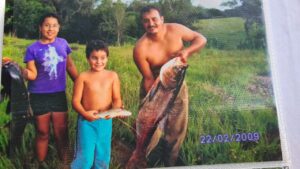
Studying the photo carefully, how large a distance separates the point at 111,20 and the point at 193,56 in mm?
199

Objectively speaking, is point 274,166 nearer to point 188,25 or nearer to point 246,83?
point 246,83

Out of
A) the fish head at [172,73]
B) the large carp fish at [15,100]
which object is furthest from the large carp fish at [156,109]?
the large carp fish at [15,100]

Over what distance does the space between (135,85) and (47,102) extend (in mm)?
185

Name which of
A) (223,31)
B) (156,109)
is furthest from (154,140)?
(223,31)

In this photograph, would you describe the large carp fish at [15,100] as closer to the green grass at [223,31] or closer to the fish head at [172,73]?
the fish head at [172,73]

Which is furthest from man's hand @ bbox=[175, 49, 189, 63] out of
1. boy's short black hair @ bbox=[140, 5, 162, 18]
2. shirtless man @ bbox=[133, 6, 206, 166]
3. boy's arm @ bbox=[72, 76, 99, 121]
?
boy's arm @ bbox=[72, 76, 99, 121]

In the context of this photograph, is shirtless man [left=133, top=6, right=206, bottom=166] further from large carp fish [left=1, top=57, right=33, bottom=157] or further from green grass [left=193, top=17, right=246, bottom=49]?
large carp fish [left=1, top=57, right=33, bottom=157]

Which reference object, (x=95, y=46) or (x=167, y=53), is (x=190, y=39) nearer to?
(x=167, y=53)

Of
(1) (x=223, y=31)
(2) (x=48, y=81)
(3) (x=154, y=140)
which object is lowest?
(3) (x=154, y=140)

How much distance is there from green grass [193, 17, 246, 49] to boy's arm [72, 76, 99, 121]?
0.28 metres

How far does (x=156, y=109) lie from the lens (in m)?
0.82

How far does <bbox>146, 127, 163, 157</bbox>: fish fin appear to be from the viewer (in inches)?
31.6

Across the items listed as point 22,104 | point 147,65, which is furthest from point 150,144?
point 22,104

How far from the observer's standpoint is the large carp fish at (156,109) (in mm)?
800
